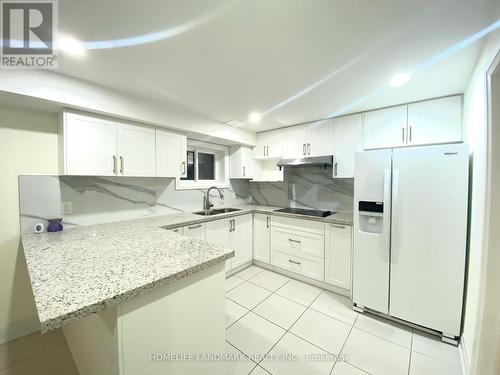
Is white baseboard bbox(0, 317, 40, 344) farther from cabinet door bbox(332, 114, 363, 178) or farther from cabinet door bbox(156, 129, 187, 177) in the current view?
cabinet door bbox(332, 114, 363, 178)

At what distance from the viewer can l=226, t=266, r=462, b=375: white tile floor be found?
4.80ft

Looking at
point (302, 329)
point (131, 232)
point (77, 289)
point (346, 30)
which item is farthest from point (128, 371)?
point (346, 30)

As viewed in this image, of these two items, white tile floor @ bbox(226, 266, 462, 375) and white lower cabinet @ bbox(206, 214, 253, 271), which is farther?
white lower cabinet @ bbox(206, 214, 253, 271)

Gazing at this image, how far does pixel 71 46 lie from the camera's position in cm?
128

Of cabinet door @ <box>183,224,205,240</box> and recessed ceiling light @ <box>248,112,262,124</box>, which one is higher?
recessed ceiling light @ <box>248,112,262,124</box>

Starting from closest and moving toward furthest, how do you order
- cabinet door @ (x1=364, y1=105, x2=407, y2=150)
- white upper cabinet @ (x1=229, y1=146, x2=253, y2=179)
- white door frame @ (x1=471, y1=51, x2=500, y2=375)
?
white door frame @ (x1=471, y1=51, x2=500, y2=375), cabinet door @ (x1=364, y1=105, x2=407, y2=150), white upper cabinet @ (x1=229, y1=146, x2=253, y2=179)

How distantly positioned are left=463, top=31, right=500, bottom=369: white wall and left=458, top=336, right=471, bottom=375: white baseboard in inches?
1.1

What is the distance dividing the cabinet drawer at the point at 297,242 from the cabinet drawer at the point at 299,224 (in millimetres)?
51

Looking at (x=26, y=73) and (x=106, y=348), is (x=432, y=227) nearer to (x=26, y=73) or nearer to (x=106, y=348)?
(x=106, y=348)

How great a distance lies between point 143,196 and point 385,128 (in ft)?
9.70

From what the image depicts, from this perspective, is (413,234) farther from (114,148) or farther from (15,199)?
(15,199)

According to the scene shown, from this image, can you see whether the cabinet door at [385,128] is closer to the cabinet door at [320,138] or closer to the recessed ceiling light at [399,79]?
the cabinet door at [320,138]

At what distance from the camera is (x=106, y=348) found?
0.90m

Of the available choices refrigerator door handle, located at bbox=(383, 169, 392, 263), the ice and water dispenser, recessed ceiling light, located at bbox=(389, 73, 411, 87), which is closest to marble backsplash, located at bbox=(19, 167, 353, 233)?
the ice and water dispenser
